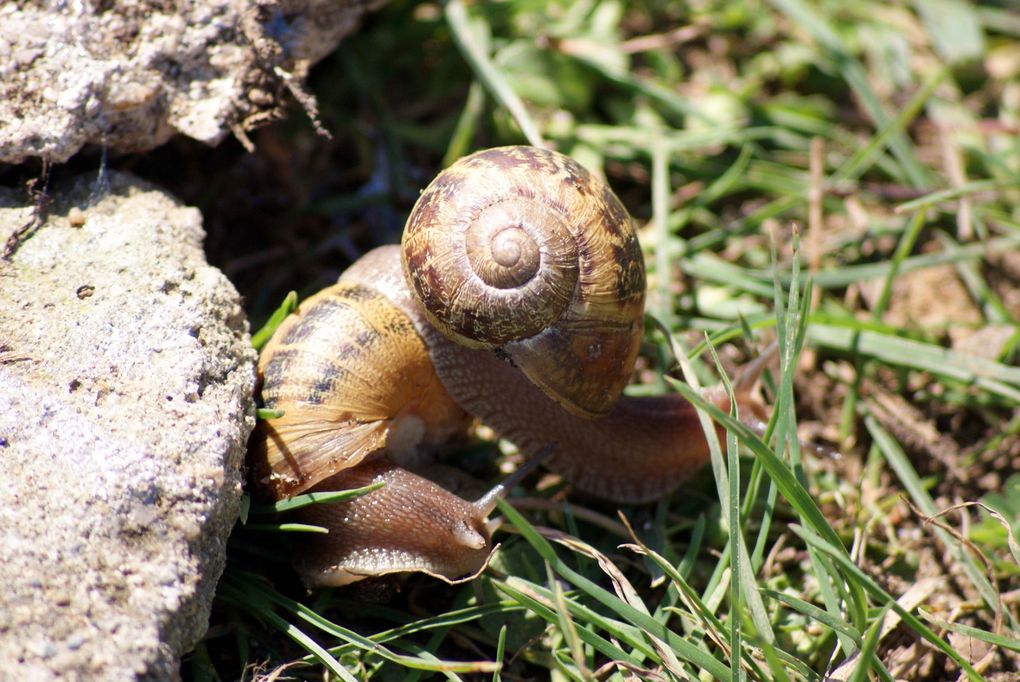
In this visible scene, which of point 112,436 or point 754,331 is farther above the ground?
point 112,436

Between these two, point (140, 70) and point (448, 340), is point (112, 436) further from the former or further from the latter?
point (140, 70)

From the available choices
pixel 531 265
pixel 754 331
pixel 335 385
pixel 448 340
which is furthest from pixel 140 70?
pixel 754 331

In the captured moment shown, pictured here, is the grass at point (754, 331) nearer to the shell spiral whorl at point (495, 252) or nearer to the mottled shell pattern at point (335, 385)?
the mottled shell pattern at point (335, 385)

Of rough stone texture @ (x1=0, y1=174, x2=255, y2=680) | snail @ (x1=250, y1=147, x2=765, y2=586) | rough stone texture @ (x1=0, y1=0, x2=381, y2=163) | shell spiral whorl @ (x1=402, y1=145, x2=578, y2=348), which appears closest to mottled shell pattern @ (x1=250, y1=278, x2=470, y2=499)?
snail @ (x1=250, y1=147, x2=765, y2=586)

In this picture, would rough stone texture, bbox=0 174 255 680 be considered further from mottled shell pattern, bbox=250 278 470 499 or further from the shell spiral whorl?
the shell spiral whorl

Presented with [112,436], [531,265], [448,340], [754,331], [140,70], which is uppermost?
[140,70]

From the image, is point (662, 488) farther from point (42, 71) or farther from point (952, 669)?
point (42, 71)
